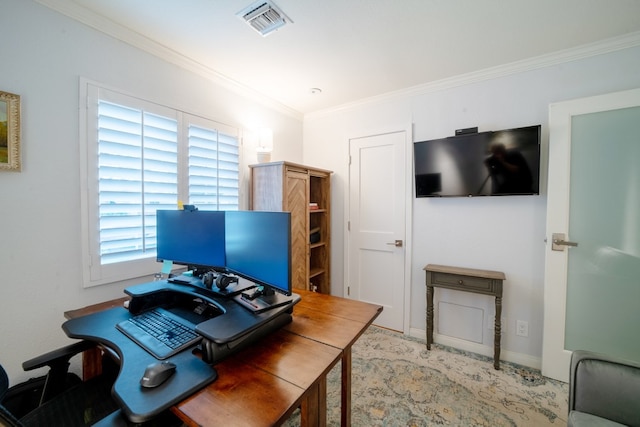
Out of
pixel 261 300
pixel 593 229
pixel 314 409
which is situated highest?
pixel 593 229

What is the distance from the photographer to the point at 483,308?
2.40 metres

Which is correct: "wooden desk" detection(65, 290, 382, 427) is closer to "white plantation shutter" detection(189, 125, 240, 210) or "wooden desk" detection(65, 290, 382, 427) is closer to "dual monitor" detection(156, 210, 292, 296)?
"dual monitor" detection(156, 210, 292, 296)

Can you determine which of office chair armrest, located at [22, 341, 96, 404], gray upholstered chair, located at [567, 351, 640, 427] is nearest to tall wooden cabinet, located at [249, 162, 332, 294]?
office chair armrest, located at [22, 341, 96, 404]

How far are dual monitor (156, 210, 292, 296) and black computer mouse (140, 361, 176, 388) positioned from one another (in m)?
0.48

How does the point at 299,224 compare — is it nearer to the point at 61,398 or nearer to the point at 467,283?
the point at 467,283

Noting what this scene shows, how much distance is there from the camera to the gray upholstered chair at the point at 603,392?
1035 mm

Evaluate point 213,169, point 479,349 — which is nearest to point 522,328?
point 479,349

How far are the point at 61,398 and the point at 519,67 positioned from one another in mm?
3774

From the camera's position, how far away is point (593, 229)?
76.5 inches

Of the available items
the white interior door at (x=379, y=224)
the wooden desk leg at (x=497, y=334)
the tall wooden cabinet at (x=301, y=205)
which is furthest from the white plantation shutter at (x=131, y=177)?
the wooden desk leg at (x=497, y=334)

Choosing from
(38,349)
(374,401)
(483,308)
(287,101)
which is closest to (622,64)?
(483,308)

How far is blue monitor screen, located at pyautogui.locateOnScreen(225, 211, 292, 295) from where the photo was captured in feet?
3.73

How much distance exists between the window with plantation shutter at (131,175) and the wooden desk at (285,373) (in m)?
0.40

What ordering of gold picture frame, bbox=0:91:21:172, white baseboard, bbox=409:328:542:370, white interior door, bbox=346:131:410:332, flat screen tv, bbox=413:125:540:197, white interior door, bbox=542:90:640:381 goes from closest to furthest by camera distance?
gold picture frame, bbox=0:91:21:172 < white interior door, bbox=542:90:640:381 < flat screen tv, bbox=413:125:540:197 < white baseboard, bbox=409:328:542:370 < white interior door, bbox=346:131:410:332
